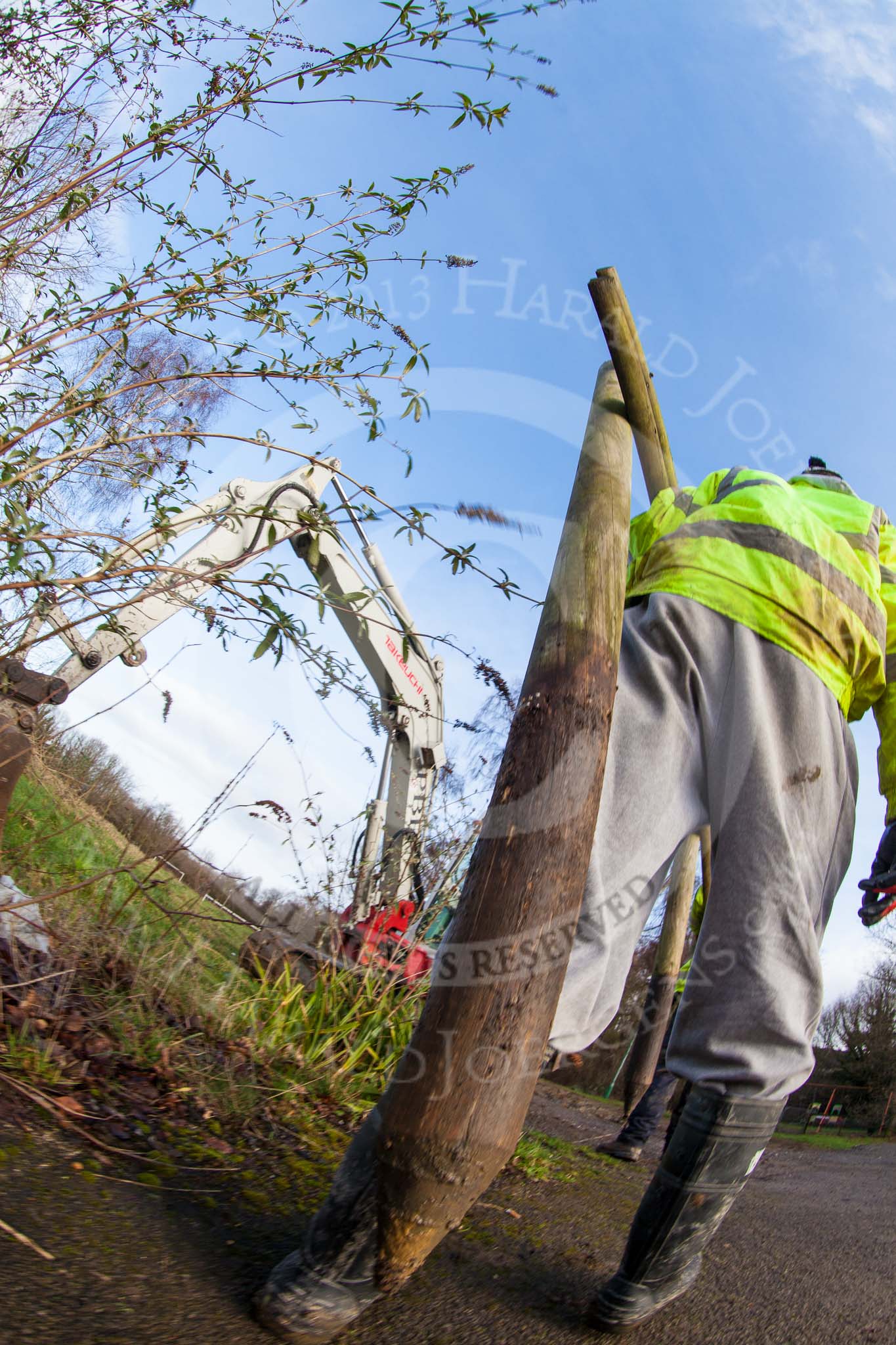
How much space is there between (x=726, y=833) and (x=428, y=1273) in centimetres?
90

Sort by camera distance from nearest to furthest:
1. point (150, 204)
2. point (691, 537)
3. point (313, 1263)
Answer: point (313, 1263), point (691, 537), point (150, 204)

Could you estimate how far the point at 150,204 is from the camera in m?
2.74

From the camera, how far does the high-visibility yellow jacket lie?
178 cm

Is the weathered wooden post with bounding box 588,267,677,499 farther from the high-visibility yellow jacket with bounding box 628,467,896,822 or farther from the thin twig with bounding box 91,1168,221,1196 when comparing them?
the thin twig with bounding box 91,1168,221,1196

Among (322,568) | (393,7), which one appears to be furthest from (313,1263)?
(322,568)

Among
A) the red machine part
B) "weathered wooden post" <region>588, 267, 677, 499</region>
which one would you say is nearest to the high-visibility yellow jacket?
"weathered wooden post" <region>588, 267, 677, 499</region>

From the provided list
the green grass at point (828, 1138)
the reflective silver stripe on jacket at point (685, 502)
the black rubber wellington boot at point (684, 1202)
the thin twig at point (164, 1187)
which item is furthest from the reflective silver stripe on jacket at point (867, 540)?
the green grass at point (828, 1138)

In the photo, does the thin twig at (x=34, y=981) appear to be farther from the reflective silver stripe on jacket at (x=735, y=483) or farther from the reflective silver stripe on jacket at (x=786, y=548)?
the reflective silver stripe on jacket at (x=735, y=483)

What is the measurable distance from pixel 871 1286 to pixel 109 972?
6.99 ft

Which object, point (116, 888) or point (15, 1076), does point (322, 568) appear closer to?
point (116, 888)

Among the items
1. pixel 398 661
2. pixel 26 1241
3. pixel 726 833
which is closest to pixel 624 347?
pixel 726 833

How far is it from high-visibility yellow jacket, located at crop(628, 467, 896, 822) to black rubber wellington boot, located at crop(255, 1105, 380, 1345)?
1149 millimetres

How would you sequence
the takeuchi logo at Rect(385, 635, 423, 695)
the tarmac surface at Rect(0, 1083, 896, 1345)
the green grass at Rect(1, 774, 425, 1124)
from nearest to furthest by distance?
the tarmac surface at Rect(0, 1083, 896, 1345), the green grass at Rect(1, 774, 425, 1124), the takeuchi logo at Rect(385, 635, 423, 695)

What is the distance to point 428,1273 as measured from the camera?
154 centimetres
